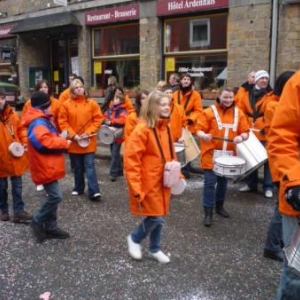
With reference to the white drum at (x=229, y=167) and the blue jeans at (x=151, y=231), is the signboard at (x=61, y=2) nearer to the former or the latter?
the white drum at (x=229, y=167)

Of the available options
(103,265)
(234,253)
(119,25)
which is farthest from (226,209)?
(119,25)

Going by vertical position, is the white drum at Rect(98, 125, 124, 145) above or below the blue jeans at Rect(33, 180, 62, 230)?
above

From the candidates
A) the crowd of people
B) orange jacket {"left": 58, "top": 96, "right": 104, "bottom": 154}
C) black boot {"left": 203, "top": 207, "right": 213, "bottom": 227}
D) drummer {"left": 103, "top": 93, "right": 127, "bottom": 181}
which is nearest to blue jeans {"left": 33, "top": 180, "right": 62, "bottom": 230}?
the crowd of people

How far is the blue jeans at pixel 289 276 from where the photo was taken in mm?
2344

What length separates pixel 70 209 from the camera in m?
5.75

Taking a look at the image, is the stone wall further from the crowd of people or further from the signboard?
the signboard

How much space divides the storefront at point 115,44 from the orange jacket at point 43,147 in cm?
798

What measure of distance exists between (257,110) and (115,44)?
7370 mm

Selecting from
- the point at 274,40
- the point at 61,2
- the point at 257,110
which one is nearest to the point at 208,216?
the point at 257,110

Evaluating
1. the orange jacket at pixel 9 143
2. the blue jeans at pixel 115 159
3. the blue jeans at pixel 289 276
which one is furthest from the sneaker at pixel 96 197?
the blue jeans at pixel 289 276

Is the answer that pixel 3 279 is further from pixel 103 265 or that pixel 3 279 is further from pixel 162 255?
pixel 162 255

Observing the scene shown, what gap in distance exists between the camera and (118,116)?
293 inches

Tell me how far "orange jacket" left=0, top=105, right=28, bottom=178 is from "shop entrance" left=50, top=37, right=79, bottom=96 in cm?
920

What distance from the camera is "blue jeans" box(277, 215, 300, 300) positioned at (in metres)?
2.34
